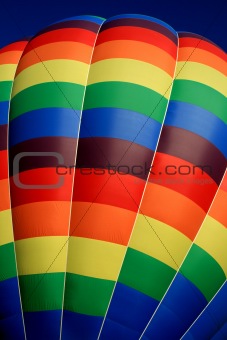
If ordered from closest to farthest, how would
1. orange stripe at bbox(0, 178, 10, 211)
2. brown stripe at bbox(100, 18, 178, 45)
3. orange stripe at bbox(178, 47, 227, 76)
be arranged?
orange stripe at bbox(0, 178, 10, 211) < orange stripe at bbox(178, 47, 227, 76) < brown stripe at bbox(100, 18, 178, 45)

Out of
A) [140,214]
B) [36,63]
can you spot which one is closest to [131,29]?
[36,63]

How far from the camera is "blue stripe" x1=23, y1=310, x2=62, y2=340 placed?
345cm

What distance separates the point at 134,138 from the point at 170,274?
1352 millimetres

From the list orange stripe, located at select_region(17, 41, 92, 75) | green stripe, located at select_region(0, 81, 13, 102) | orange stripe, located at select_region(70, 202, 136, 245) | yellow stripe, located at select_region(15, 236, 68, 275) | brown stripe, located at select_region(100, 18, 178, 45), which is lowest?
yellow stripe, located at select_region(15, 236, 68, 275)

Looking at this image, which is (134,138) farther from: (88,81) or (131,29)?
(131,29)

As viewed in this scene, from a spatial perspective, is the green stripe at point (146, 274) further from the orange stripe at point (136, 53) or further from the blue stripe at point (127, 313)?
the orange stripe at point (136, 53)

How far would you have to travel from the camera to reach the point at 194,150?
4020mm

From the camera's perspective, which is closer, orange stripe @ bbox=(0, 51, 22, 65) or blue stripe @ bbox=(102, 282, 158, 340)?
blue stripe @ bbox=(102, 282, 158, 340)

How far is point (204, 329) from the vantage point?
3.68 meters

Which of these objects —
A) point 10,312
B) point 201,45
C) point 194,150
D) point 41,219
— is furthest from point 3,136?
point 201,45

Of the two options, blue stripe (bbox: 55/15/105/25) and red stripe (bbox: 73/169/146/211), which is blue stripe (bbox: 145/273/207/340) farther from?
blue stripe (bbox: 55/15/105/25)

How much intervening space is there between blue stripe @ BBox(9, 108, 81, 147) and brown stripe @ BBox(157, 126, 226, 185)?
933 millimetres

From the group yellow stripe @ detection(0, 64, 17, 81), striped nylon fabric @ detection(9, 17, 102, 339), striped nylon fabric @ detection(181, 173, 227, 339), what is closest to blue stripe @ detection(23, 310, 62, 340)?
striped nylon fabric @ detection(9, 17, 102, 339)

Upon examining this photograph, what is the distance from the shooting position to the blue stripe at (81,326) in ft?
11.2
